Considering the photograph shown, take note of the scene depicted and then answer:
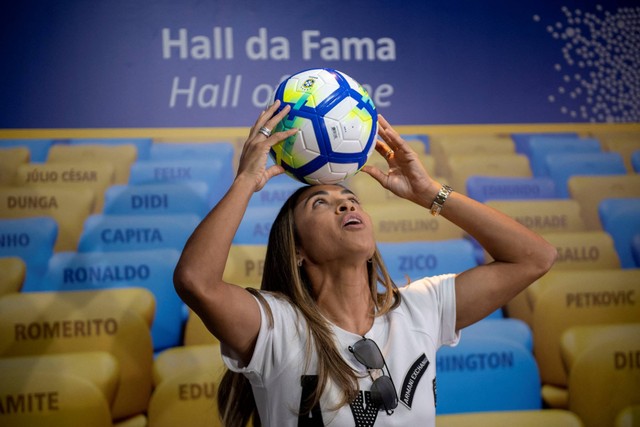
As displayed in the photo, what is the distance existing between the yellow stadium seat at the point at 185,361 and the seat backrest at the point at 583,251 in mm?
1417

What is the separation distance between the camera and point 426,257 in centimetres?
279

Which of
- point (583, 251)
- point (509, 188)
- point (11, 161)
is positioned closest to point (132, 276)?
point (11, 161)

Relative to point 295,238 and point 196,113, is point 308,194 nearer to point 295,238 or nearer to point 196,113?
point 295,238

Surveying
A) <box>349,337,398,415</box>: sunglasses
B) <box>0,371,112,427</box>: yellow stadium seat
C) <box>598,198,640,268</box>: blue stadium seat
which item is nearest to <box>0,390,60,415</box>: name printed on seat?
<box>0,371,112,427</box>: yellow stadium seat

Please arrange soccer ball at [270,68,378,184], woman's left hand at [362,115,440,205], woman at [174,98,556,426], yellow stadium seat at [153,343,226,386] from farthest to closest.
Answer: yellow stadium seat at [153,343,226,386] < woman's left hand at [362,115,440,205] < soccer ball at [270,68,378,184] < woman at [174,98,556,426]

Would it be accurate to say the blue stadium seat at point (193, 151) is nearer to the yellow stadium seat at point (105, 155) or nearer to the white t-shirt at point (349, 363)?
the yellow stadium seat at point (105, 155)

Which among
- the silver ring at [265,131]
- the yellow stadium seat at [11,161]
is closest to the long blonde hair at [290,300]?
the silver ring at [265,131]

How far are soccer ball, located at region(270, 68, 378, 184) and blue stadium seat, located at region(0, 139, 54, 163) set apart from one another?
3.97ft

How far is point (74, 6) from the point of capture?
2.67 meters

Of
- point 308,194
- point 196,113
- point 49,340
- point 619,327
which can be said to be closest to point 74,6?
point 196,113

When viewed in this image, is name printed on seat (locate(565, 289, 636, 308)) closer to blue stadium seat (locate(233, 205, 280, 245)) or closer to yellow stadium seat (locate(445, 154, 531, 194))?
yellow stadium seat (locate(445, 154, 531, 194))

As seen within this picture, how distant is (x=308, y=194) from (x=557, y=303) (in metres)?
1.40

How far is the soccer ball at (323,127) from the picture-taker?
69.0 inches

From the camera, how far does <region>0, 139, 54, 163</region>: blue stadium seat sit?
2.61 metres
